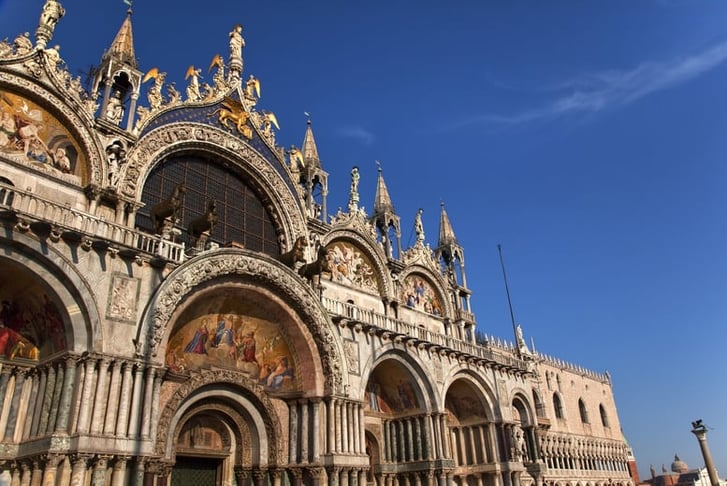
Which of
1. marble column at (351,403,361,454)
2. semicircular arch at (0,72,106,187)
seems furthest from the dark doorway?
semicircular arch at (0,72,106,187)

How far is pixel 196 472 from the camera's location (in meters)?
17.9

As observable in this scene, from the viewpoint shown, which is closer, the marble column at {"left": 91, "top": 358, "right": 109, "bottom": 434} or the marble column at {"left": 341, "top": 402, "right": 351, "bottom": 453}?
the marble column at {"left": 91, "top": 358, "right": 109, "bottom": 434}

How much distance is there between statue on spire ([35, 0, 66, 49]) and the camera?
58.0ft

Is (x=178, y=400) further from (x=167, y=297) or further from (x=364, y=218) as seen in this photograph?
(x=364, y=218)

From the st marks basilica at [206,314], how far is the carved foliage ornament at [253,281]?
0.06 metres

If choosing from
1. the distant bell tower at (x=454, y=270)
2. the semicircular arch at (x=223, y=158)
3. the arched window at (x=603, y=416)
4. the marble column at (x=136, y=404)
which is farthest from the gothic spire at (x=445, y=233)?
the arched window at (x=603, y=416)

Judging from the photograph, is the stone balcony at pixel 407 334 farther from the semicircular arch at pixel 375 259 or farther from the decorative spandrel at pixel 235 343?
the semicircular arch at pixel 375 259

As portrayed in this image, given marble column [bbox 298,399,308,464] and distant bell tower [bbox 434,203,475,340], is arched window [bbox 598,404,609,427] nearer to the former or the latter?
distant bell tower [bbox 434,203,475,340]

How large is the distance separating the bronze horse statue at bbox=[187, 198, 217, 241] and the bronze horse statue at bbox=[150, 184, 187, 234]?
2.73ft

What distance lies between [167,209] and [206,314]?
134 inches

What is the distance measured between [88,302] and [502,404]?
1998cm

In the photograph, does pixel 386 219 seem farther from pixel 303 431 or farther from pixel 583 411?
pixel 583 411

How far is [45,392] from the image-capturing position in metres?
14.0

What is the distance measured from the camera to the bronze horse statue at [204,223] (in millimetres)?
17972
